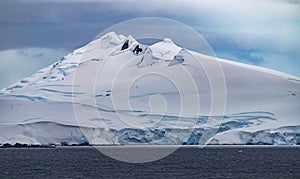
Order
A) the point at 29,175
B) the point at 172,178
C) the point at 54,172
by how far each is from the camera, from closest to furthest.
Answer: the point at 172,178 → the point at 29,175 → the point at 54,172

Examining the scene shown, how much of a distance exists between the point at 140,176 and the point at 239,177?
11.9 metres

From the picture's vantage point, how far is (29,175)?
93062 mm

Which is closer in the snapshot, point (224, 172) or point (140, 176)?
point (140, 176)

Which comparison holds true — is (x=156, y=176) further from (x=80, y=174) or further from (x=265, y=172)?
(x=265, y=172)

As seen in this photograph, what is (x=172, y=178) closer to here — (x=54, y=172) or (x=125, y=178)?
(x=125, y=178)

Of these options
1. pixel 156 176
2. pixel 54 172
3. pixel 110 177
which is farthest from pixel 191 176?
pixel 54 172

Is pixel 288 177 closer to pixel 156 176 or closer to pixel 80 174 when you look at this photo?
pixel 156 176

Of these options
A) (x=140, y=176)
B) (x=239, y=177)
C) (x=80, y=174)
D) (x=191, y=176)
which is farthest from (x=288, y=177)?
(x=80, y=174)

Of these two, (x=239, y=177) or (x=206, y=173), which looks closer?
(x=239, y=177)

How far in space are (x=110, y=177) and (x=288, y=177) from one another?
2127 cm

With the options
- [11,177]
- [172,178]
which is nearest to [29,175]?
[11,177]

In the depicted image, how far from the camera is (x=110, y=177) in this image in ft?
295

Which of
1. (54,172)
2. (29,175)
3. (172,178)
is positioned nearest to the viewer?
(172,178)

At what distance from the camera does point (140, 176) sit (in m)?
91.7
